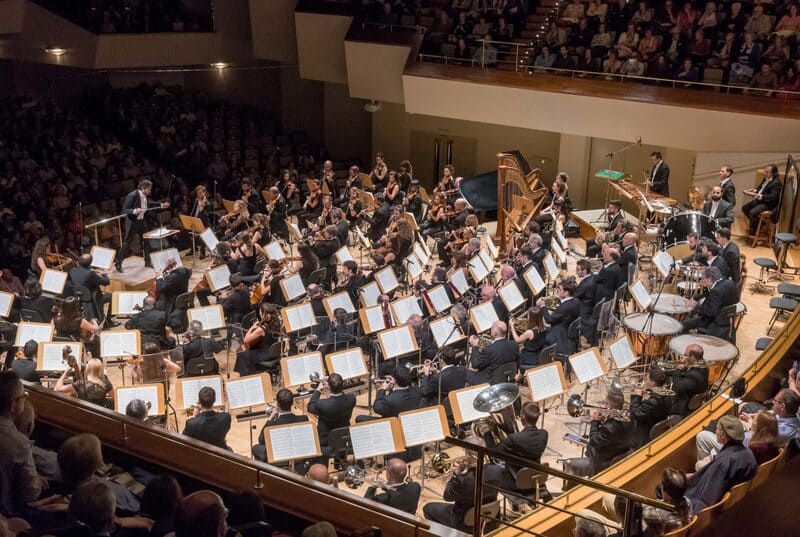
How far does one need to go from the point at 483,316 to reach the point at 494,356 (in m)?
0.93

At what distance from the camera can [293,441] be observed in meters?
6.72

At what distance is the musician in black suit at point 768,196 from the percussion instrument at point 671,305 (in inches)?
171

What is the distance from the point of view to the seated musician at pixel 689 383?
7684mm

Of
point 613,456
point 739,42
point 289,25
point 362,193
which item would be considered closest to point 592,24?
point 739,42

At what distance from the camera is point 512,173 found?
14.0m

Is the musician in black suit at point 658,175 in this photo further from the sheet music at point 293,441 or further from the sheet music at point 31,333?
the sheet music at point 31,333

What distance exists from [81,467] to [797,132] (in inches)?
491

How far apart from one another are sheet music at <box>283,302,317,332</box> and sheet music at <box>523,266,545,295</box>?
8.86ft

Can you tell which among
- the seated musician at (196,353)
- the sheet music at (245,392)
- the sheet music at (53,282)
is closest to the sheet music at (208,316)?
the seated musician at (196,353)

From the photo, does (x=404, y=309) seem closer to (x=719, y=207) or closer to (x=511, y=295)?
(x=511, y=295)

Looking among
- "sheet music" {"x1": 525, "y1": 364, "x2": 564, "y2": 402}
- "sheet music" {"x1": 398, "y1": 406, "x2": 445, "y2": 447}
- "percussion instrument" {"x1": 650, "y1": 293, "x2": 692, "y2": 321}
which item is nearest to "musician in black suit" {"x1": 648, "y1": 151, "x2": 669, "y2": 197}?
"percussion instrument" {"x1": 650, "y1": 293, "x2": 692, "y2": 321}

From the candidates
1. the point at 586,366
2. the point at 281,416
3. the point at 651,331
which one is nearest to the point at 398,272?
the point at 651,331

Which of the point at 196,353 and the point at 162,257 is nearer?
the point at 196,353

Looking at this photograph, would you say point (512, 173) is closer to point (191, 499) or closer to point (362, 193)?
point (362, 193)
